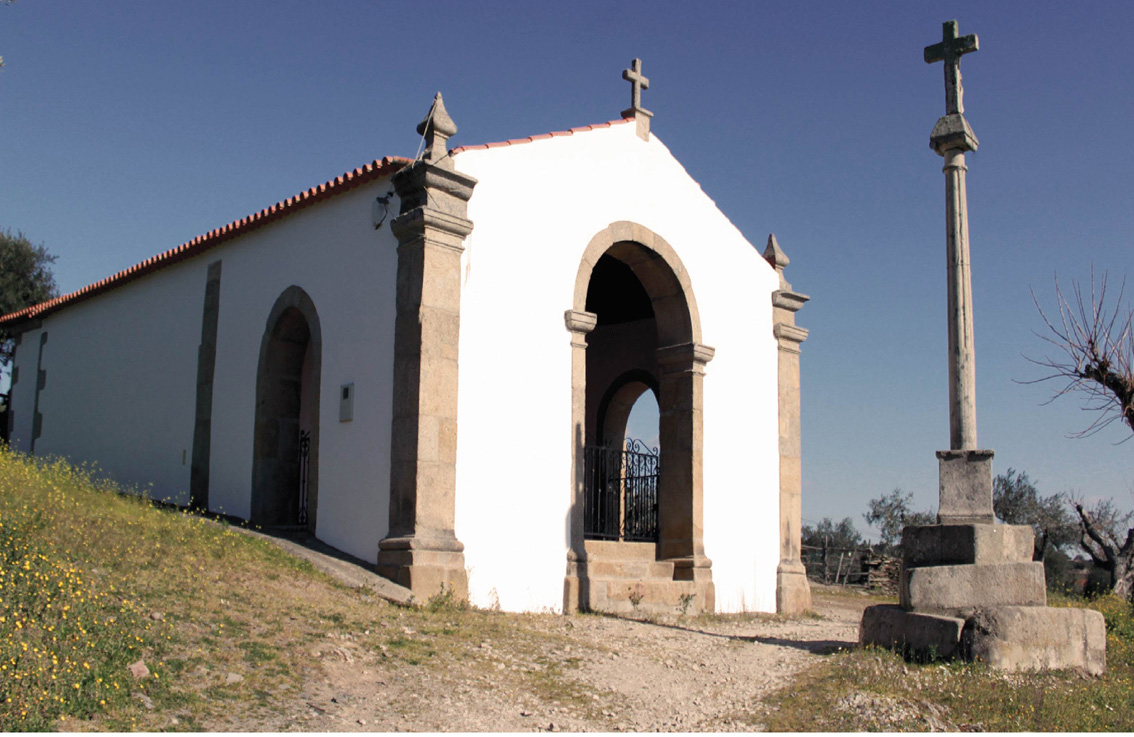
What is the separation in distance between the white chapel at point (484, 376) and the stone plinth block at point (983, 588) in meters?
4.24

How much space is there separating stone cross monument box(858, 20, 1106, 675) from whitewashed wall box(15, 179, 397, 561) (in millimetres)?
4937

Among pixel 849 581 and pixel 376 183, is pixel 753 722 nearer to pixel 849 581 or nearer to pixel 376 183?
pixel 376 183

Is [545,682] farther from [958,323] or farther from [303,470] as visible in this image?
[303,470]

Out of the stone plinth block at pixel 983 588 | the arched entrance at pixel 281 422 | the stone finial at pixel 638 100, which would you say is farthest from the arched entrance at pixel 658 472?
the stone plinth block at pixel 983 588

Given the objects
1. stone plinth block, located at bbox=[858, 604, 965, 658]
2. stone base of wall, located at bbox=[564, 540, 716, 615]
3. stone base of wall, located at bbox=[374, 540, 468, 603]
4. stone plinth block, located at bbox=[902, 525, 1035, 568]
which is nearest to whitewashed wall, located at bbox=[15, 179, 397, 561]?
stone base of wall, located at bbox=[374, 540, 468, 603]

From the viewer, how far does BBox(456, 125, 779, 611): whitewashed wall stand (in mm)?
10500

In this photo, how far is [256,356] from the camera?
41.7 ft

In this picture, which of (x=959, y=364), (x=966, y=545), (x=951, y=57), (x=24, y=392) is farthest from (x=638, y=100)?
(x=24, y=392)

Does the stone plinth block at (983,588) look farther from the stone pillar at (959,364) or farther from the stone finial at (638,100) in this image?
the stone finial at (638,100)

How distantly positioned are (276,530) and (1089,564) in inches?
967

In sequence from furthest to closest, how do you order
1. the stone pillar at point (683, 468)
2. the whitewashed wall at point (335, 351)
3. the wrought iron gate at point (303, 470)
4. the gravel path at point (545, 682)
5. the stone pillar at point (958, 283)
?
the wrought iron gate at point (303, 470)
the stone pillar at point (683, 468)
the whitewashed wall at point (335, 351)
the stone pillar at point (958, 283)
the gravel path at point (545, 682)

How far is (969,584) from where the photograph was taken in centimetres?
799

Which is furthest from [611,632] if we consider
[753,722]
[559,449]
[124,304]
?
[124,304]

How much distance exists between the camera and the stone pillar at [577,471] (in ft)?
36.5
